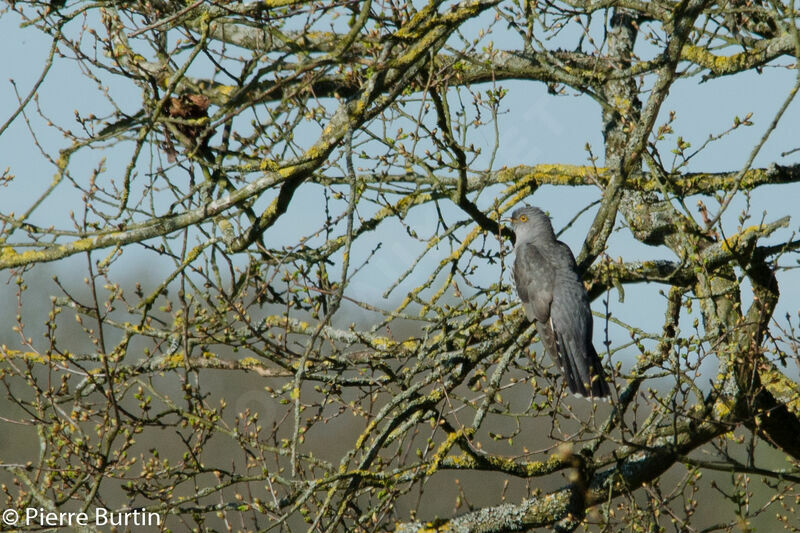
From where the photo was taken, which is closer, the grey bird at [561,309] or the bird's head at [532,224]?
the grey bird at [561,309]

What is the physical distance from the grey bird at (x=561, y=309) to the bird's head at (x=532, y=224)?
13 cm

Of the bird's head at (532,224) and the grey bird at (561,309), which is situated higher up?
the bird's head at (532,224)

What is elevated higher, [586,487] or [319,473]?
[319,473]

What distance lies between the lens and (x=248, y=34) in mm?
7059

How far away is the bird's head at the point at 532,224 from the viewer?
6793mm

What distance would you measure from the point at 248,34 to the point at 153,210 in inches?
104

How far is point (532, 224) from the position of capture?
688cm

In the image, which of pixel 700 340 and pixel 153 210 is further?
pixel 153 210

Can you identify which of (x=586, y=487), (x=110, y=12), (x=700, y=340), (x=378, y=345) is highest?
(x=110, y=12)

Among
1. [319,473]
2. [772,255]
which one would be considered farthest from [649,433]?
[319,473]

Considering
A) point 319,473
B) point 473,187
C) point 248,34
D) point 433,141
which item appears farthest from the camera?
point 319,473

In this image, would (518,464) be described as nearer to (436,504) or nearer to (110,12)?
(110,12)

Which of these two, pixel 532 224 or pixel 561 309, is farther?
pixel 532 224

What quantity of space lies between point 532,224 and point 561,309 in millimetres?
1266
